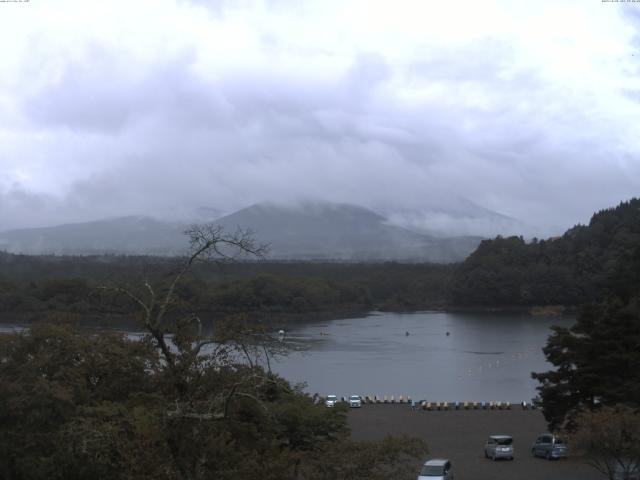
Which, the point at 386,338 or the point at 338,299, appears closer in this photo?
the point at 386,338

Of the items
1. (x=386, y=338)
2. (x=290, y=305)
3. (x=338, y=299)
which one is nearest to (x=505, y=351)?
(x=386, y=338)

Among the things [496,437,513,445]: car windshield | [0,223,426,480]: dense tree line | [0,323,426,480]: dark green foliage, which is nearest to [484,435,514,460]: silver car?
[496,437,513,445]: car windshield

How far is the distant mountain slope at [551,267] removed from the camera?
177 ft

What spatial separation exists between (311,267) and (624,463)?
65263 millimetres

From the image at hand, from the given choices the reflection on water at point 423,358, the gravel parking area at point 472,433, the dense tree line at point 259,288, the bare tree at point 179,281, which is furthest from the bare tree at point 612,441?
the dense tree line at point 259,288

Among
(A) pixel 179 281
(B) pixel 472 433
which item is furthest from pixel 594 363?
(A) pixel 179 281

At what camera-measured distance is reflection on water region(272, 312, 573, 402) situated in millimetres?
23969

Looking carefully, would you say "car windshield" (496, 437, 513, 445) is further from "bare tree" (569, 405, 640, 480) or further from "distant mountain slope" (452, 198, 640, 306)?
"distant mountain slope" (452, 198, 640, 306)

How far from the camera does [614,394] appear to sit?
1143cm

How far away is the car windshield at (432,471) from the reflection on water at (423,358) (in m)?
5.42

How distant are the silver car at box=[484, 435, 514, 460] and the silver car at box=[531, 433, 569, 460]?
404mm

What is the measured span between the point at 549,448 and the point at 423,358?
66.1 ft

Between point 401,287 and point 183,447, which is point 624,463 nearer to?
point 183,447

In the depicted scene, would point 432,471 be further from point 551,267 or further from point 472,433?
point 551,267
